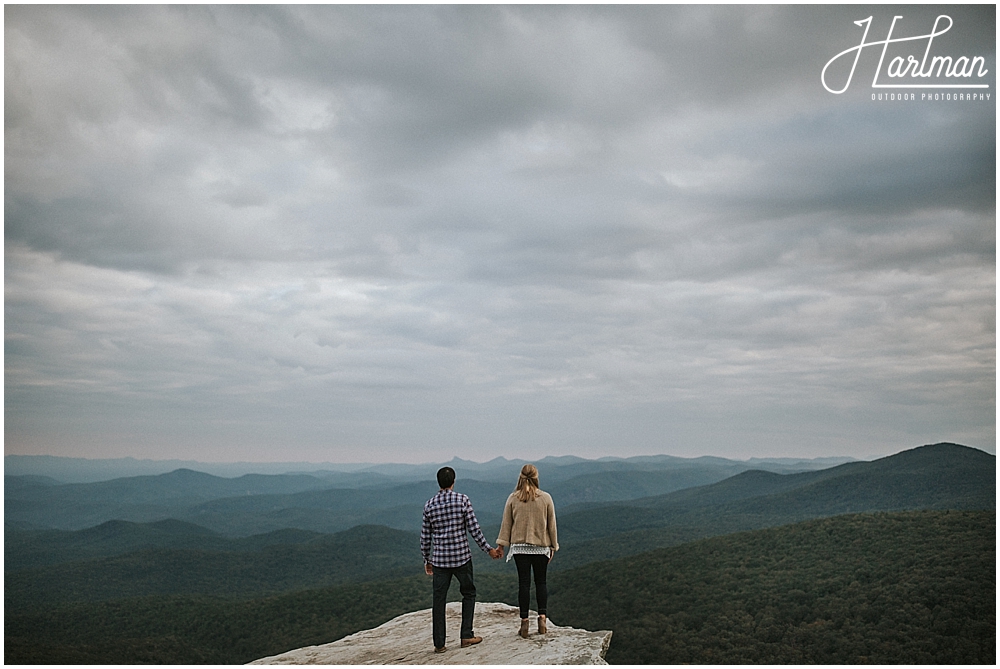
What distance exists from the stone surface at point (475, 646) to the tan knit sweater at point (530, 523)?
192 centimetres

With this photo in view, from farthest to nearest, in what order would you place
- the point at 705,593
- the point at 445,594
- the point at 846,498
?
the point at 846,498
the point at 705,593
the point at 445,594

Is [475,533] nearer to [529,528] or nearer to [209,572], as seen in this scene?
[529,528]

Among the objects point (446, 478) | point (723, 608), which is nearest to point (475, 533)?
point (446, 478)

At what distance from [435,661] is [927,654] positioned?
94.9 ft

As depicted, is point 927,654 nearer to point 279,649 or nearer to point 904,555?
point 904,555

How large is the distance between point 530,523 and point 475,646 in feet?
9.36

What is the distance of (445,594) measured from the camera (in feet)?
42.0

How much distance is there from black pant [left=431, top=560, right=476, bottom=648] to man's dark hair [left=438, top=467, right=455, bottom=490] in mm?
1565

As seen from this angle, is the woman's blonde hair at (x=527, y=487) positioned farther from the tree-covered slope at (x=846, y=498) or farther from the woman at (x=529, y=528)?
the tree-covered slope at (x=846, y=498)

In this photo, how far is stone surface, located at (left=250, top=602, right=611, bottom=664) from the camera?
1237 cm

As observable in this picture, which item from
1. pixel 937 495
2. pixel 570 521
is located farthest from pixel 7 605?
pixel 937 495

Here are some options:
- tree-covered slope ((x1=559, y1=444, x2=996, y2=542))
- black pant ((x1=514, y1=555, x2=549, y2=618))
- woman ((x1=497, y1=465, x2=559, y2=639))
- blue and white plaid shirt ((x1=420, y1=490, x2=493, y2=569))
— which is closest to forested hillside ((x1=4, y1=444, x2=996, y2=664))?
tree-covered slope ((x1=559, y1=444, x2=996, y2=542))

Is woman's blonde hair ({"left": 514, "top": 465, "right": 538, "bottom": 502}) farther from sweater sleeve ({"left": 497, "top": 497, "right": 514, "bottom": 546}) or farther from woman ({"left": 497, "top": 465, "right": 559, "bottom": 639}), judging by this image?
sweater sleeve ({"left": 497, "top": 497, "right": 514, "bottom": 546})

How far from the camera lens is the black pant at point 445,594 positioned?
12742mm
